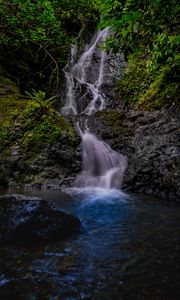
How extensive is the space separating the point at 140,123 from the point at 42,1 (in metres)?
6.29

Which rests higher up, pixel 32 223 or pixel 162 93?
pixel 162 93

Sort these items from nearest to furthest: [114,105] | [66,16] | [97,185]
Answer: [97,185], [114,105], [66,16]

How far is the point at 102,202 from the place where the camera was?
6.26 metres

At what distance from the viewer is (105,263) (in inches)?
140

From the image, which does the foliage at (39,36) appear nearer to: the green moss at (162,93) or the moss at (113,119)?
the moss at (113,119)

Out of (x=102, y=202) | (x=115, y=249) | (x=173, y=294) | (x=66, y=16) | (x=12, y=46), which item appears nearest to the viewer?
(x=173, y=294)

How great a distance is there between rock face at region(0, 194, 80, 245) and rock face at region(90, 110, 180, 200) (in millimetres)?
2564

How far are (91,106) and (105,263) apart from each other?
8.63 metres

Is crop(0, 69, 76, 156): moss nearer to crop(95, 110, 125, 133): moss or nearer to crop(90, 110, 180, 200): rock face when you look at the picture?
crop(95, 110, 125, 133): moss

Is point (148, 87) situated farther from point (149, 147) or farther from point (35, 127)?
point (35, 127)

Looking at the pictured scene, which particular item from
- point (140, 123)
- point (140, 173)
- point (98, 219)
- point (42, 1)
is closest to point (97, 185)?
Result: point (140, 173)

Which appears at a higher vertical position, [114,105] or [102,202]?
[114,105]

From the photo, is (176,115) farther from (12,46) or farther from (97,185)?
(12,46)

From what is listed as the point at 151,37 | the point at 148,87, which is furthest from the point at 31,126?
the point at 151,37
